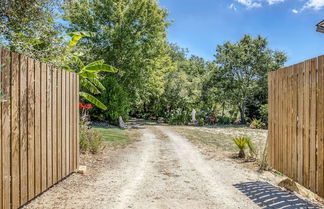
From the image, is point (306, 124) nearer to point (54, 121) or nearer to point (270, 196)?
point (270, 196)

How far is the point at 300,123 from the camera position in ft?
12.5

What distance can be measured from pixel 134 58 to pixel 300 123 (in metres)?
14.2

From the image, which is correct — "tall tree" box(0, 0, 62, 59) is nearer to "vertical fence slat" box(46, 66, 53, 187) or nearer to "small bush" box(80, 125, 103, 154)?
"vertical fence slat" box(46, 66, 53, 187)

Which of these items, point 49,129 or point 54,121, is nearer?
point 49,129

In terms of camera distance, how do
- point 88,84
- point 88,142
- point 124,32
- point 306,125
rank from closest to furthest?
1. point 306,125
2. point 88,142
3. point 88,84
4. point 124,32

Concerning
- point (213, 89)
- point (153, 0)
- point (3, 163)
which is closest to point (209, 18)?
point (153, 0)

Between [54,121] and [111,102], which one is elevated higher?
[111,102]

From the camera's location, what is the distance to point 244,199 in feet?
12.6

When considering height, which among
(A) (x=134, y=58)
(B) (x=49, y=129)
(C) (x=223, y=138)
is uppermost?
(A) (x=134, y=58)

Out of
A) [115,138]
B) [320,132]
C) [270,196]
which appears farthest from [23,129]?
[115,138]

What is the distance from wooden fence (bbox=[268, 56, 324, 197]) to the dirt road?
0.99m

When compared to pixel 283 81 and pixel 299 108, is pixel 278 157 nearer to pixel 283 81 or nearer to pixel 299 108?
pixel 299 108

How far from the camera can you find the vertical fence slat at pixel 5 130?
270 centimetres

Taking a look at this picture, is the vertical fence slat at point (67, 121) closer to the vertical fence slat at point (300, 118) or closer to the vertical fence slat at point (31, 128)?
the vertical fence slat at point (31, 128)
